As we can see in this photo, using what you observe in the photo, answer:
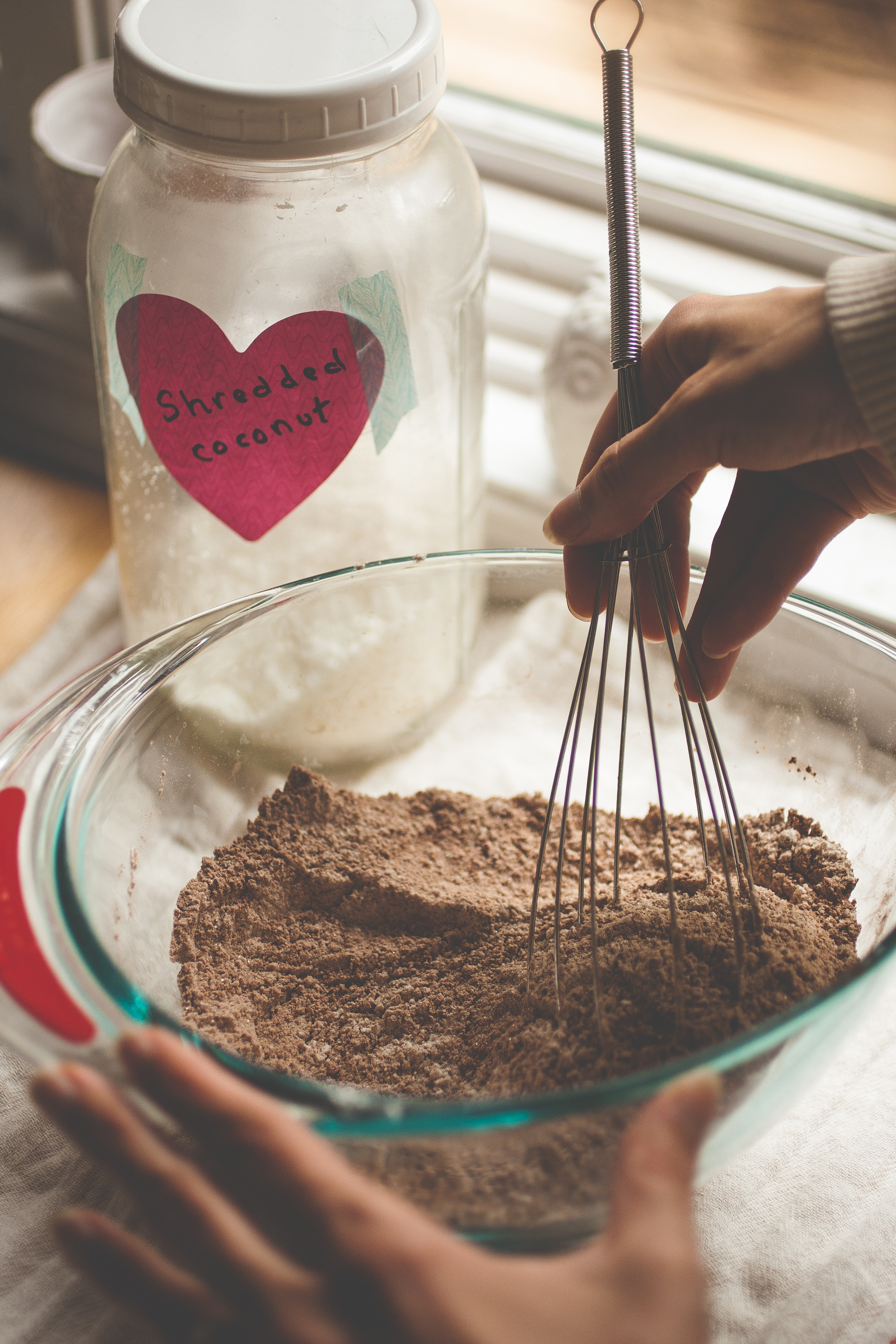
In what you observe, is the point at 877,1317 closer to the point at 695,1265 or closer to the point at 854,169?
the point at 695,1265

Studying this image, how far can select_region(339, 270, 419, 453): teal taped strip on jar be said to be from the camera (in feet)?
1.38

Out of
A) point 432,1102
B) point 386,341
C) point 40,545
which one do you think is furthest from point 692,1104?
point 40,545

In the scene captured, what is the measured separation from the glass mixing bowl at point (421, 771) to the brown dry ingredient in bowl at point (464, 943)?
0.05 feet

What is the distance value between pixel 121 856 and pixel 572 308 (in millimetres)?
356

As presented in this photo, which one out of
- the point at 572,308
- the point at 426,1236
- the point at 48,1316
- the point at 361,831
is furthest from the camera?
the point at 572,308

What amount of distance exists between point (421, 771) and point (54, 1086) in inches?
10.7

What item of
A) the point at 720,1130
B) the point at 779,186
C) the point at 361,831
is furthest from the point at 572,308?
the point at 720,1130

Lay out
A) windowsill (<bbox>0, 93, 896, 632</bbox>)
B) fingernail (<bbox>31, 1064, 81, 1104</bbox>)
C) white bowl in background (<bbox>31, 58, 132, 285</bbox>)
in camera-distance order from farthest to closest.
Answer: windowsill (<bbox>0, 93, 896, 632</bbox>)
white bowl in background (<bbox>31, 58, 132, 285</bbox>)
fingernail (<bbox>31, 1064, 81, 1104</bbox>)

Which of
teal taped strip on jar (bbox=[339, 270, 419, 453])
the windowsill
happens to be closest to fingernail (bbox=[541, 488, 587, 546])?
teal taped strip on jar (bbox=[339, 270, 419, 453])

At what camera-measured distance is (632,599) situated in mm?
371

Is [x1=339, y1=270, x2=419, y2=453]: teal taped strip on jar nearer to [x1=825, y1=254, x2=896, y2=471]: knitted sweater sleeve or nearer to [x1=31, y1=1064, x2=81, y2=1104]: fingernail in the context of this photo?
[x1=825, y1=254, x2=896, y2=471]: knitted sweater sleeve

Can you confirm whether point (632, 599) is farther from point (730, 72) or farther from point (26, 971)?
point (730, 72)

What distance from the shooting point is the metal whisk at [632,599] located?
0.33m

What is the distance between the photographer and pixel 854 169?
2.02 ft
